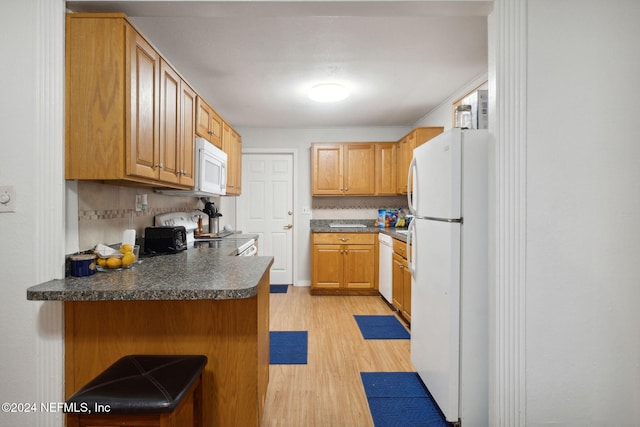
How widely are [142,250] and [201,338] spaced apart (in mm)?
1165

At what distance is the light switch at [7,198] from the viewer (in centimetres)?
134

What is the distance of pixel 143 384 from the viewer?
1.10 meters

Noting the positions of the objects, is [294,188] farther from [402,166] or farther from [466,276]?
[466,276]

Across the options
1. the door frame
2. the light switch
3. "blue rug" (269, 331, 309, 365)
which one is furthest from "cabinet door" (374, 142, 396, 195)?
the light switch

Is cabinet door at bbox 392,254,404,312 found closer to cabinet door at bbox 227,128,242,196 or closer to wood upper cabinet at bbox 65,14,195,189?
cabinet door at bbox 227,128,242,196

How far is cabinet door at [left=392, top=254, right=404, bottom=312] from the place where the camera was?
10.8 feet

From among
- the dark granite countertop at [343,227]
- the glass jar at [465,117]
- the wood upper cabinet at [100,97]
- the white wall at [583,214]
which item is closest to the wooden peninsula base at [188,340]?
the wood upper cabinet at [100,97]

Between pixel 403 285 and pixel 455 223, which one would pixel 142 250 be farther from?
pixel 403 285

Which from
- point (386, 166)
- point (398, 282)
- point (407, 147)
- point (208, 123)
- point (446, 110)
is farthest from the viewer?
point (386, 166)

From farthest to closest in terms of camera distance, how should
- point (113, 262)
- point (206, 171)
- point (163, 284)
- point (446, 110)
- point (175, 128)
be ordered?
point (446, 110) → point (206, 171) → point (175, 128) → point (113, 262) → point (163, 284)

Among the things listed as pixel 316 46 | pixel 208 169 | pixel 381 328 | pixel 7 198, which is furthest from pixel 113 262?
pixel 381 328

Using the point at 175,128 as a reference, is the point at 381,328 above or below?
below

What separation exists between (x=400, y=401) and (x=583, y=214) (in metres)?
1.46

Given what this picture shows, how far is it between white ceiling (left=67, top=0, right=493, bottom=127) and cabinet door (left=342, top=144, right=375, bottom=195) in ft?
2.73
